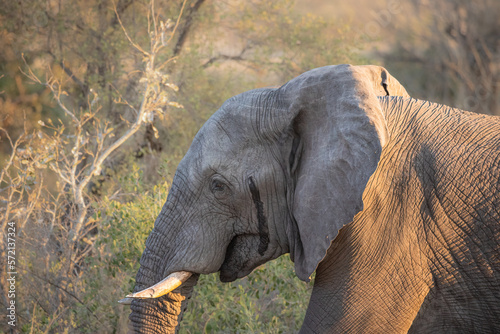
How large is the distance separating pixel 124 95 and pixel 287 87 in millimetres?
5492

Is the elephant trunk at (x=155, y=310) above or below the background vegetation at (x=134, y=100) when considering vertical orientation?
below

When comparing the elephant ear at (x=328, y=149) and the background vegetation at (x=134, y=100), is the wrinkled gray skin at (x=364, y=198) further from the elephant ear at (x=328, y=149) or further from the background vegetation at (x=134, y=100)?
the background vegetation at (x=134, y=100)

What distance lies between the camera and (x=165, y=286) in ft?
9.62

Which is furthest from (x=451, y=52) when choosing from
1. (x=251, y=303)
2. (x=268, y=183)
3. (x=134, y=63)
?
(x=268, y=183)

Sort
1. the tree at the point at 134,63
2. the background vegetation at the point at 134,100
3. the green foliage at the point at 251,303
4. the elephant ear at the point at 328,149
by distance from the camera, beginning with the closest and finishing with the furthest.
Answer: the elephant ear at the point at 328,149 → the green foliage at the point at 251,303 → the background vegetation at the point at 134,100 → the tree at the point at 134,63

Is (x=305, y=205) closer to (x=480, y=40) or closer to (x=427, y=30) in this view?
(x=480, y=40)

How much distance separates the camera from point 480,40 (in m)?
12.8

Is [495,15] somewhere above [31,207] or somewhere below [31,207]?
above

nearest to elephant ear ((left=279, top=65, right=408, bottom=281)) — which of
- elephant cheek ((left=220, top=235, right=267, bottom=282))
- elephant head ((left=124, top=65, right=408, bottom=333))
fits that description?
elephant head ((left=124, top=65, right=408, bottom=333))

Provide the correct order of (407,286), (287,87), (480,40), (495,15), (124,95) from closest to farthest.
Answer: (407,286) < (287,87) < (124,95) < (480,40) < (495,15)

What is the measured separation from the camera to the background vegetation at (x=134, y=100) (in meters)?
4.43

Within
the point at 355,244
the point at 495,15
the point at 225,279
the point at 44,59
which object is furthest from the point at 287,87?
the point at 495,15

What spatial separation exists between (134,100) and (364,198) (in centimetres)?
592

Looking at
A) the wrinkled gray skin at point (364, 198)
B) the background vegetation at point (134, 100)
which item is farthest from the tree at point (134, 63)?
the wrinkled gray skin at point (364, 198)
